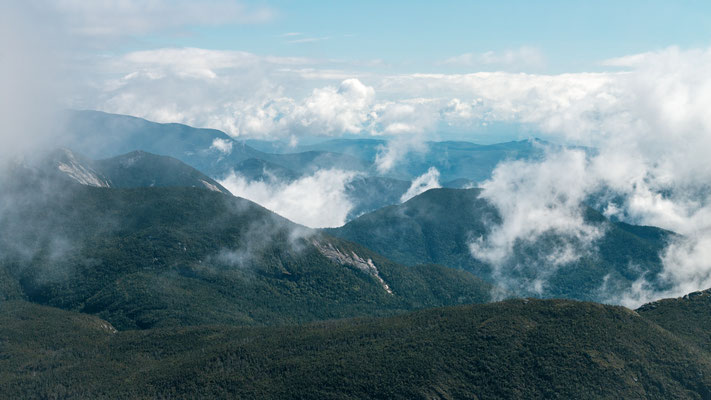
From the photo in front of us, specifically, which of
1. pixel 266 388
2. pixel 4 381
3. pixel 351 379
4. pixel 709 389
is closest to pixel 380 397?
pixel 351 379

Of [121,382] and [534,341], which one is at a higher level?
[534,341]

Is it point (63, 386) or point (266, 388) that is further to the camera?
point (63, 386)

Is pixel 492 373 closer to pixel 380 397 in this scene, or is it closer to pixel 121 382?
pixel 380 397

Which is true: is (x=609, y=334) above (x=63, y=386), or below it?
above

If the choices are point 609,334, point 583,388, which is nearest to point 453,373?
point 583,388

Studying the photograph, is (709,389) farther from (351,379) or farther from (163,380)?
(163,380)

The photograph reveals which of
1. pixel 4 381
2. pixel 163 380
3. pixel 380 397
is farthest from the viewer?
pixel 4 381

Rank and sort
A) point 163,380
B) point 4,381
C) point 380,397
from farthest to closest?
point 4,381
point 163,380
point 380,397

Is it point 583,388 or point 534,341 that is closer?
point 583,388
